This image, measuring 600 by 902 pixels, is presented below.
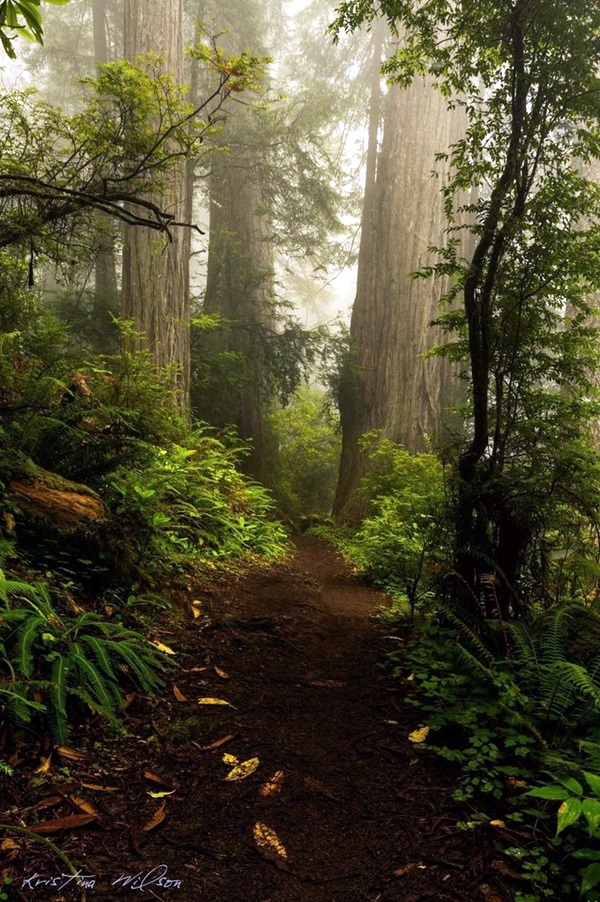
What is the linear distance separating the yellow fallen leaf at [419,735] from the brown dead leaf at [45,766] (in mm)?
1559

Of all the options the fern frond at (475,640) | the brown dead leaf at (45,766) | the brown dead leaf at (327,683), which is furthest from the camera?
the brown dead leaf at (327,683)

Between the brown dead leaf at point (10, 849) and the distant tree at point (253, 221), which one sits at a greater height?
the distant tree at point (253, 221)

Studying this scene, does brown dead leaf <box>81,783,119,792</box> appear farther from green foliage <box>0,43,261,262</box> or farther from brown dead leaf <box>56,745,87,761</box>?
green foliage <box>0,43,261,262</box>

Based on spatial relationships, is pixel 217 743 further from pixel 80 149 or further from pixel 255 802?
pixel 80 149

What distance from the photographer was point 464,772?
2.23m

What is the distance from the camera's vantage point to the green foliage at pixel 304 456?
12898 mm

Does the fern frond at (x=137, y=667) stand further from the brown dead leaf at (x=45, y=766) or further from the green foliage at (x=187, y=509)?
the green foliage at (x=187, y=509)

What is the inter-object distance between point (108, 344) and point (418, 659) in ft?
25.4

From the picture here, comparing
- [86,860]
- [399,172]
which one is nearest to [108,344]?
[399,172]

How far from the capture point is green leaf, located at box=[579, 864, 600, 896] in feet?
4.79

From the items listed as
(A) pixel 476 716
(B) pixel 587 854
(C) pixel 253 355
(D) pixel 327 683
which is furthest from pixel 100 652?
(C) pixel 253 355

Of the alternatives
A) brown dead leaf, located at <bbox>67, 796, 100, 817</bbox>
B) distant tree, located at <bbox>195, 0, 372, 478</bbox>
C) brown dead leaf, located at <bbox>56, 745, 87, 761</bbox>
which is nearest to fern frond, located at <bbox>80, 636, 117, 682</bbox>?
brown dead leaf, located at <bbox>56, 745, 87, 761</bbox>

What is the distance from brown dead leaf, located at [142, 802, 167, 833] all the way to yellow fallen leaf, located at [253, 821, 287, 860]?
1.08ft

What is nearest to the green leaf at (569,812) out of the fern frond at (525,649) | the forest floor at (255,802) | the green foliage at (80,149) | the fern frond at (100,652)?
the forest floor at (255,802)
